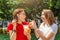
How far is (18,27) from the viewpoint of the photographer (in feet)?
7.22

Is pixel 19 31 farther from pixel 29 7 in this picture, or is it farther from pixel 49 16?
pixel 29 7

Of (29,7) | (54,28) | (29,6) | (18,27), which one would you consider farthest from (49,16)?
(29,6)

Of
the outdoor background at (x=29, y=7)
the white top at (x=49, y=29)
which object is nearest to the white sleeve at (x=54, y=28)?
the white top at (x=49, y=29)

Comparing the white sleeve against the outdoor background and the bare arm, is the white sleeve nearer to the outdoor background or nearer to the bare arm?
the bare arm

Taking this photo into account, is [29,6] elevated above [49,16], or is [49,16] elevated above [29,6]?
[49,16]

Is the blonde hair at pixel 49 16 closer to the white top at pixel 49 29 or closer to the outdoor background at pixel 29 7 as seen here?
the white top at pixel 49 29

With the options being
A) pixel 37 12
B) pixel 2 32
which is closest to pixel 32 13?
pixel 37 12

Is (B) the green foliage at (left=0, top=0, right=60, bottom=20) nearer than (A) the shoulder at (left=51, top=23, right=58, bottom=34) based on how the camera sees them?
No

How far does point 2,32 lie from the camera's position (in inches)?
512

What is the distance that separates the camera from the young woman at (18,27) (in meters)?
2.14

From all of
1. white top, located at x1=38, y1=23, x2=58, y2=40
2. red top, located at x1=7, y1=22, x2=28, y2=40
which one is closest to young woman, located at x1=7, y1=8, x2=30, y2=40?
red top, located at x1=7, y1=22, x2=28, y2=40

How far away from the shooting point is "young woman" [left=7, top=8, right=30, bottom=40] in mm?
2143

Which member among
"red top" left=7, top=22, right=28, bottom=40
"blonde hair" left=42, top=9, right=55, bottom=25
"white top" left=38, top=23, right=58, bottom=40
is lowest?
"red top" left=7, top=22, right=28, bottom=40

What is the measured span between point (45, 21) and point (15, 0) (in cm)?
1422
